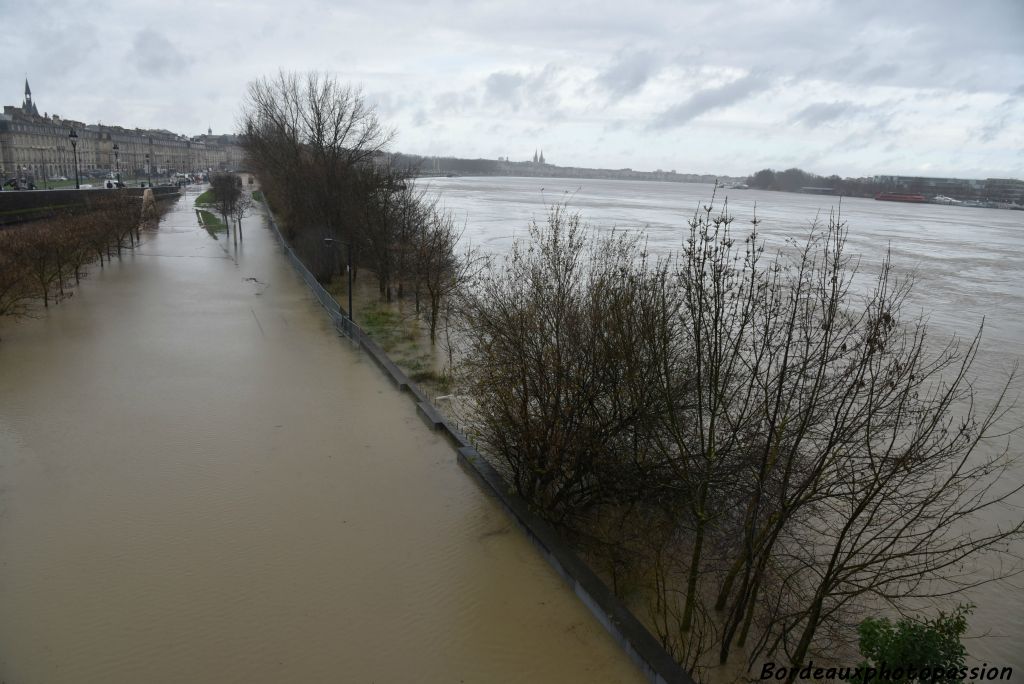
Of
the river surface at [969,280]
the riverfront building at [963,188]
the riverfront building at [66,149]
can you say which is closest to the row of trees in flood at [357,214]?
the river surface at [969,280]

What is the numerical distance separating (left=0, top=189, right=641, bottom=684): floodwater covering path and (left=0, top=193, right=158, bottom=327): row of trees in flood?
555 centimetres

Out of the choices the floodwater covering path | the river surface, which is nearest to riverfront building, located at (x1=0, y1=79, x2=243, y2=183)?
the river surface

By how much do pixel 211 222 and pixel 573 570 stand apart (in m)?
57.7

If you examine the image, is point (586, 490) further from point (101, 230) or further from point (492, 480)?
point (101, 230)

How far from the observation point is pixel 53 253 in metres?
26.0

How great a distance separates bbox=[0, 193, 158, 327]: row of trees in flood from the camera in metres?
22.3

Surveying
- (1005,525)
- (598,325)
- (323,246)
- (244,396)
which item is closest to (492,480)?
(598,325)

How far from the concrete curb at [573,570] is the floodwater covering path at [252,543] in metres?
0.17

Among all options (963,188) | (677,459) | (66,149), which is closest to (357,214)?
(677,459)

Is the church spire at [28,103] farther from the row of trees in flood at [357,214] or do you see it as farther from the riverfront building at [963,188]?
the riverfront building at [963,188]

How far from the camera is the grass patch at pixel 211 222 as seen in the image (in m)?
53.9

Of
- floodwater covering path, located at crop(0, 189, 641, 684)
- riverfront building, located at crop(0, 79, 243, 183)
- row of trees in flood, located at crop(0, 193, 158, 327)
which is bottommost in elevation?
floodwater covering path, located at crop(0, 189, 641, 684)

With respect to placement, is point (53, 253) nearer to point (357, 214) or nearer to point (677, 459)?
point (357, 214)

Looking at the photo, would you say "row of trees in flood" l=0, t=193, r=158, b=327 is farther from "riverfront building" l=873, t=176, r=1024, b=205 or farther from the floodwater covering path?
"riverfront building" l=873, t=176, r=1024, b=205
